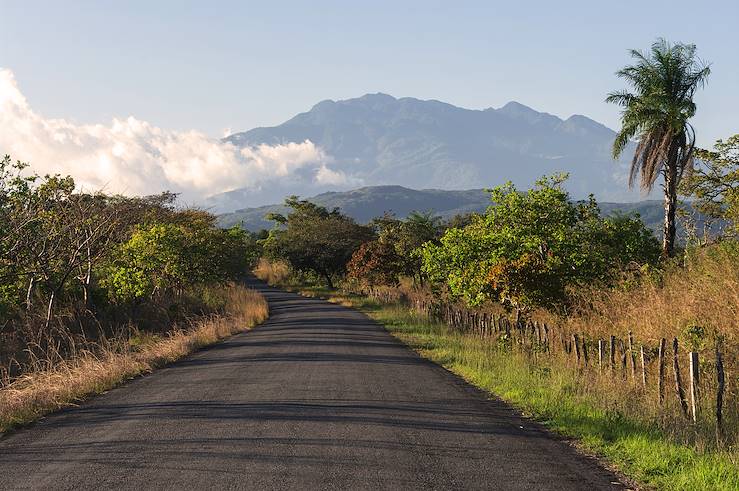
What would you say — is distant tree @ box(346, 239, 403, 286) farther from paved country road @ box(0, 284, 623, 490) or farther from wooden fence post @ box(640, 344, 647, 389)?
wooden fence post @ box(640, 344, 647, 389)

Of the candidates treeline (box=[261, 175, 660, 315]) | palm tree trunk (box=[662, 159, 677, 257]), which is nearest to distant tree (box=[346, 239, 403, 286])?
palm tree trunk (box=[662, 159, 677, 257])

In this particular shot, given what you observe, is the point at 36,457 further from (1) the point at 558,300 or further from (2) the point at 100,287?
(2) the point at 100,287

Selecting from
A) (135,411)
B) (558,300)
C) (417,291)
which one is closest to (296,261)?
(417,291)

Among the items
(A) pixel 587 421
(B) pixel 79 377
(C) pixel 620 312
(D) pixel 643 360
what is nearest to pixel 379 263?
(C) pixel 620 312

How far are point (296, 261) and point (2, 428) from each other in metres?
58.5

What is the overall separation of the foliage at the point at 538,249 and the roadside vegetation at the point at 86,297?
903 cm

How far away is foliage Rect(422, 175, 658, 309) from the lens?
18234 millimetres

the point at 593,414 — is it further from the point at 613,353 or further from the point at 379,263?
the point at 379,263

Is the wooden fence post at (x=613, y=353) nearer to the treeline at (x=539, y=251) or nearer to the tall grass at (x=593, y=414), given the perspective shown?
the tall grass at (x=593, y=414)

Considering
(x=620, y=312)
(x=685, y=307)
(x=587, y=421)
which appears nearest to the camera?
(x=587, y=421)

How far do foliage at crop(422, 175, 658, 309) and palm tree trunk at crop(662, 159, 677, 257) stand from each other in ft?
21.6

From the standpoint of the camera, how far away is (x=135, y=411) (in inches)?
378

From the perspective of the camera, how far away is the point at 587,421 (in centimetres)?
892

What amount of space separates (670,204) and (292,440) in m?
24.9
